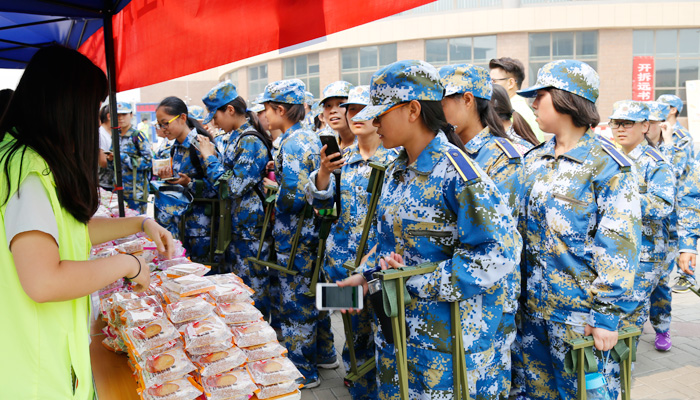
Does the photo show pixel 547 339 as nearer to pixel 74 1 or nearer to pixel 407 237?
pixel 407 237

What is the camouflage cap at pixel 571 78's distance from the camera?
8.87ft

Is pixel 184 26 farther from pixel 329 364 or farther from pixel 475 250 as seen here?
pixel 329 364

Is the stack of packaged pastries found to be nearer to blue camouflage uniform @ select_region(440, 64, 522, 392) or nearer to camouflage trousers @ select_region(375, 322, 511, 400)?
camouflage trousers @ select_region(375, 322, 511, 400)

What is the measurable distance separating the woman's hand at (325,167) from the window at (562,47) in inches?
1064

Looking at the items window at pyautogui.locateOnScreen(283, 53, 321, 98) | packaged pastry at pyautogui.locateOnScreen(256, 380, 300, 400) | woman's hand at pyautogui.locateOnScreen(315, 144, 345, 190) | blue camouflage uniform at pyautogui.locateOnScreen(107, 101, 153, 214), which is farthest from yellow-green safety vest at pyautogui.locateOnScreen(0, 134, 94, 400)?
window at pyautogui.locateOnScreen(283, 53, 321, 98)

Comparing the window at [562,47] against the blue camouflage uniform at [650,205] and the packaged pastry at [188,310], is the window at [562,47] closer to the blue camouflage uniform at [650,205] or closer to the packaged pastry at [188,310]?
the blue camouflage uniform at [650,205]

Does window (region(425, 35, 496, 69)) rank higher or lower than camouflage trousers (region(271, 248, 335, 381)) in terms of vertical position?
higher

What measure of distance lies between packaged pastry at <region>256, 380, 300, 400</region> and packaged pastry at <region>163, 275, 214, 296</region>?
53 centimetres

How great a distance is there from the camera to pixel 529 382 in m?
2.94

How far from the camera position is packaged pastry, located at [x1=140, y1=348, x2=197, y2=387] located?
209 cm

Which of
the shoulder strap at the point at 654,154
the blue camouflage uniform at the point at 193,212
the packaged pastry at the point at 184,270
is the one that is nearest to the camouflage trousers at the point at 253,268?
the blue camouflage uniform at the point at 193,212

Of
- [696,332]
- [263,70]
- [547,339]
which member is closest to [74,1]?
[547,339]

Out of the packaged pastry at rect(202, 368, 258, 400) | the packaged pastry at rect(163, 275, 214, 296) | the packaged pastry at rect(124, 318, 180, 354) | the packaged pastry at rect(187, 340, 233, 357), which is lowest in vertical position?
the packaged pastry at rect(202, 368, 258, 400)

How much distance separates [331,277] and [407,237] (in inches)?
65.9
